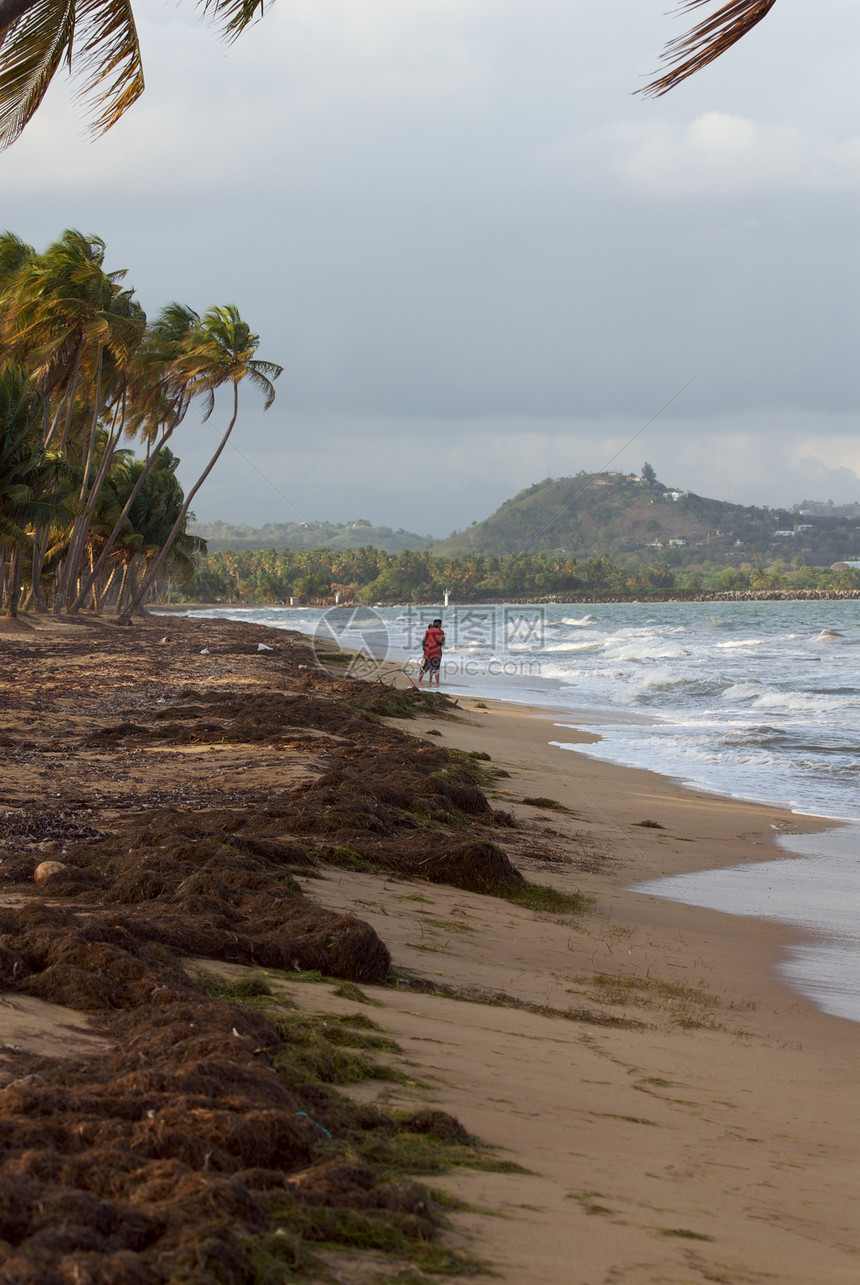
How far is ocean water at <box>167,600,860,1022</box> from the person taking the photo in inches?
270

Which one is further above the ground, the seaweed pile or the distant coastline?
the distant coastline

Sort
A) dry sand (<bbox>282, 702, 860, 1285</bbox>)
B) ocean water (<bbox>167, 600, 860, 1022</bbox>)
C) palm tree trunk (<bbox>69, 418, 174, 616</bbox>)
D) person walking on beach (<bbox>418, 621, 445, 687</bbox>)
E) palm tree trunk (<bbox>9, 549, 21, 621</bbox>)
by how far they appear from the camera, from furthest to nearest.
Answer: palm tree trunk (<bbox>69, 418, 174, 616</bbox>) → palm tree trunk (<bbox>9, 549, 21, 621</bbox>) → person walking on beach (<bbox>418, 621, 445, 687</bbox>) → ocean water (<bbox>167, 600, 860, 1022</bbox>) → dry sand (<bbox>282, 702, 860, 1285</bbox>)

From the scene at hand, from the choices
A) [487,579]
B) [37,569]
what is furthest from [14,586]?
[487,579]

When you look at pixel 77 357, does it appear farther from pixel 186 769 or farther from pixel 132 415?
pixel 186 769

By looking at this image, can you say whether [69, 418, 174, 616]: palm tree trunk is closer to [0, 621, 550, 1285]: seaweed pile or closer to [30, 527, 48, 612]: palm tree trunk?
[30, 527, 48, 612]: palm tree trunk

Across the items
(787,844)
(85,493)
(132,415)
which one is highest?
(132,415)

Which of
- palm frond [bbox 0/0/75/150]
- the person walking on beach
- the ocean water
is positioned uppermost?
palm frond [bbox 0/0/75/150]

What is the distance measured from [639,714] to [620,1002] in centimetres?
1621

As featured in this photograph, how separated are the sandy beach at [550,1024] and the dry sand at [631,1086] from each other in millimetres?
10

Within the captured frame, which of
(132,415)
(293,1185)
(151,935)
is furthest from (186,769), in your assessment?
(132,415)

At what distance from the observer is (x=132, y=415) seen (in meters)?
40.0

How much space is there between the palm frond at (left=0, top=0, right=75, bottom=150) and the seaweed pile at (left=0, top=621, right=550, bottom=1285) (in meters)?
4.48

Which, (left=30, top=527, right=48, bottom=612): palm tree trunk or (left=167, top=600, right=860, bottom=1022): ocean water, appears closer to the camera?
(left=167, top=600, right=860, bottom=1022): ocean water

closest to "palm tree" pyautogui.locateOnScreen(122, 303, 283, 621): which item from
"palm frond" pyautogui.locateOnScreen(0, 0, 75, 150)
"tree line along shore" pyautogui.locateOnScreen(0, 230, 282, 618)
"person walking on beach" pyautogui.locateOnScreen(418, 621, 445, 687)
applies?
"tree line along shore" pyautogui.locateOnScreen(0, 230, 282, 618)
